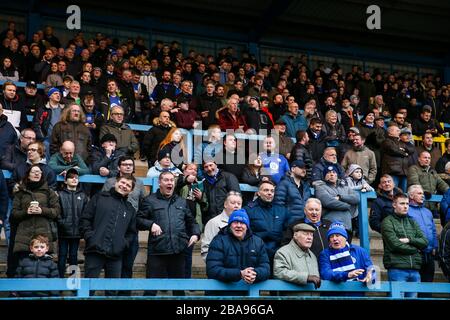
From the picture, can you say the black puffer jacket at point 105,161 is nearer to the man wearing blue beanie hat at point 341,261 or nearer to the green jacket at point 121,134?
the green jacket at point 121,134

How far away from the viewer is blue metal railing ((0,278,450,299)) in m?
5.77

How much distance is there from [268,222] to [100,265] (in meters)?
1.83

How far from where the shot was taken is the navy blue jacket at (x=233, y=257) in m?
6.21

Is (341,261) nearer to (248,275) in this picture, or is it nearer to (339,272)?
(339,272)

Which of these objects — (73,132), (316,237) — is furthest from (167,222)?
(73,132)

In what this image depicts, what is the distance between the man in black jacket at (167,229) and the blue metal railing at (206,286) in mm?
665

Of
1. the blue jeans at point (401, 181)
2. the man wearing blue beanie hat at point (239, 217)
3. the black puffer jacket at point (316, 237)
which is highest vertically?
the blue jeans at point (401, 181)

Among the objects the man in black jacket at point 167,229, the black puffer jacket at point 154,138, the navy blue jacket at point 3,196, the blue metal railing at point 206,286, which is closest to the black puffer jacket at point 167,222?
the man in black jacket at point 167,229

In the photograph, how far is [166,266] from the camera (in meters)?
6.91

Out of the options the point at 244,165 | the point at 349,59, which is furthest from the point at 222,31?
the point at 244,165

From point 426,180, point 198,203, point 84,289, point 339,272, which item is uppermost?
point 426,180

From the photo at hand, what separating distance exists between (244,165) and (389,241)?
2390 millimetres

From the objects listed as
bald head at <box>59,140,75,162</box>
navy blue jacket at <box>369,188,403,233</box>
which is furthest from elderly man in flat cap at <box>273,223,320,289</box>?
bald head at <box>59,140,75,162</box>

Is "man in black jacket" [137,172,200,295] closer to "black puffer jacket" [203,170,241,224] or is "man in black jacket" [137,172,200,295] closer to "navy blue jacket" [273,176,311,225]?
"black puffer jacket" [203,170,241,224]
